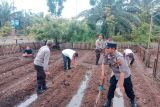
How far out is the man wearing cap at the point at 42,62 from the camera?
827 cm

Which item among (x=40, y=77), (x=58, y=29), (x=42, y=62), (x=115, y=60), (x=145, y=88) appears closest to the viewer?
(x=115, y=60)

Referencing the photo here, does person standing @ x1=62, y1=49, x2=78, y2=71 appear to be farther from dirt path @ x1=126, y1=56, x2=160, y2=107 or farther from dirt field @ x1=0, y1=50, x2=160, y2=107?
dirt path @ x1=126, y1=56, x2=160, y2=107

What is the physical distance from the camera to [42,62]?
8.53 metres

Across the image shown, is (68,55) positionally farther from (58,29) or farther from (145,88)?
(58,29)

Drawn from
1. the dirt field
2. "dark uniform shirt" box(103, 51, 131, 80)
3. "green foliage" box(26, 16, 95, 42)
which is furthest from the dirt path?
"green foliage" box(26, 16, 95, 42)

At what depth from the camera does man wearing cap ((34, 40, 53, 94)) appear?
827cm

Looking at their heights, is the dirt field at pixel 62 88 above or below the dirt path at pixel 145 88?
above

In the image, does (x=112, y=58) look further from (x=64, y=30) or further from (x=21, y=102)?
(x=64, y=30)

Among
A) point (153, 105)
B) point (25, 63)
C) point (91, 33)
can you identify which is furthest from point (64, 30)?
point (153, 105)

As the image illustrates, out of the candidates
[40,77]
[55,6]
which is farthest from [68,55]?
[55,6]

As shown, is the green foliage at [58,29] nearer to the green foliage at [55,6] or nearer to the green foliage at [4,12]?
the green foliage at [4,12]

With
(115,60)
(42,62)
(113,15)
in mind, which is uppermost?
(113,15)

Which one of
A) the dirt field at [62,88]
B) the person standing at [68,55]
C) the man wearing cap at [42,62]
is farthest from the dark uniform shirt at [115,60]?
the person standing at [68,55]

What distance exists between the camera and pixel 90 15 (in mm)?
30344
